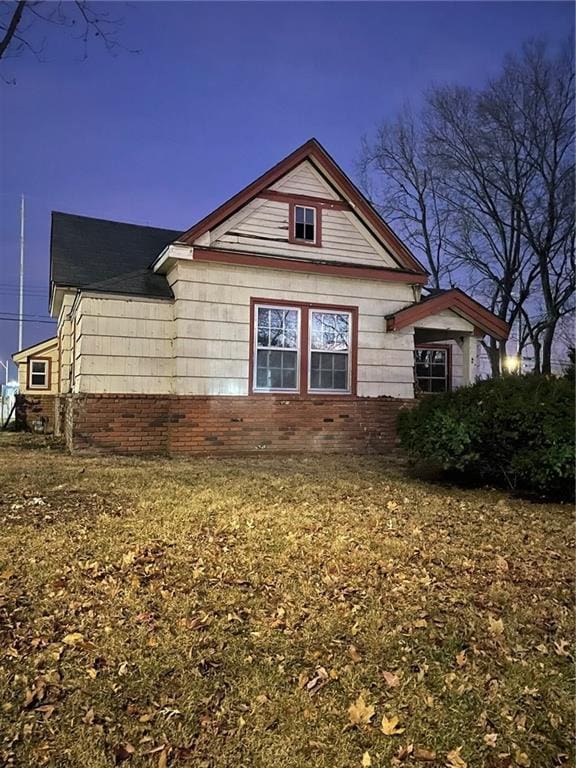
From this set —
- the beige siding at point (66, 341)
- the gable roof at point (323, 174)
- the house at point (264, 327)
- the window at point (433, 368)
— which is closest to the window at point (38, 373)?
the beige siding at point (66, 341)

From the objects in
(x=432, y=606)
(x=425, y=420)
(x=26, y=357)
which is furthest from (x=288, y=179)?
(x=26, y=357)

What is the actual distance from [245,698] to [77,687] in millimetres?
831

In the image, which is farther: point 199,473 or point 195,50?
point 195,50

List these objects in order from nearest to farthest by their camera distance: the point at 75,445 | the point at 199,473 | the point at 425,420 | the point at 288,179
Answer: the point at 425,420 < the point at 199,473 < the point at 75,445 < the point at 288,179

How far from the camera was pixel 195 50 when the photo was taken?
932 cm

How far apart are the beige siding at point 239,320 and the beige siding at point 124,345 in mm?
347

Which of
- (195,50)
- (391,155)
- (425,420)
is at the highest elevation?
(391,155)

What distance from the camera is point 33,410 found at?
16594mm

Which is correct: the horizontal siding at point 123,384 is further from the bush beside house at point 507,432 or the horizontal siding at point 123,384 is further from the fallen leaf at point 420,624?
the fallen leaf at point 420,624

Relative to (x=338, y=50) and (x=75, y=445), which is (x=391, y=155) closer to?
(x=338, y=50)

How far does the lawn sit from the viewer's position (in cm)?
215

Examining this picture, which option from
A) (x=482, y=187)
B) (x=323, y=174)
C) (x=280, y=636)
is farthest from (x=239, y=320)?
(x=482, y=187)

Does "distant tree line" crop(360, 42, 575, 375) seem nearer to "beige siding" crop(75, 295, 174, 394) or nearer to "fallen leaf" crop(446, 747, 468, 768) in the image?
"beige siding" crop(75, 295, 174, 394)

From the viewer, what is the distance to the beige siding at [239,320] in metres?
9.55
